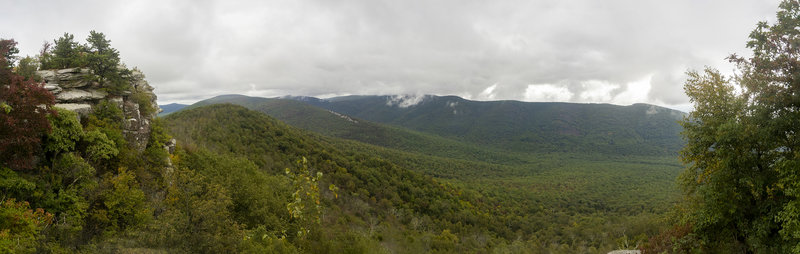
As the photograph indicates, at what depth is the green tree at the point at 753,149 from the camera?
38.8 feet

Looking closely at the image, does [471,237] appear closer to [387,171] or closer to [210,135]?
[387,171]

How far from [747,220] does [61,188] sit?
96.4 feet

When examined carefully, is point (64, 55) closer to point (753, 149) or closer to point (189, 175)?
point (189, 175)

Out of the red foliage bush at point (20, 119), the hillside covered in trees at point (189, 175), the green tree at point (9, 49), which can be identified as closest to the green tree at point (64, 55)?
the hillside covered in trees at point (189, 175)

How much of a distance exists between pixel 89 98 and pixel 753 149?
111 feet

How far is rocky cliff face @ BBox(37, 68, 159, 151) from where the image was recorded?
15.2 meters

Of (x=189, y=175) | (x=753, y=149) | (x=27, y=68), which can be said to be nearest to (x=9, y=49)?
(x=27, y=68)

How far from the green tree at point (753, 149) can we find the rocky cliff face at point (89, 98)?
98.7ft

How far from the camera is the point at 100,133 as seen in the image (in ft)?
46.3

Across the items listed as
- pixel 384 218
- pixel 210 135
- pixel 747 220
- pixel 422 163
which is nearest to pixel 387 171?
pixel 384 218

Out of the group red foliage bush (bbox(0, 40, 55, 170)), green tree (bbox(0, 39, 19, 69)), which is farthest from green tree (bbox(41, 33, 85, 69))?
red foliage bush (bbox(0, 40, 55, 170))

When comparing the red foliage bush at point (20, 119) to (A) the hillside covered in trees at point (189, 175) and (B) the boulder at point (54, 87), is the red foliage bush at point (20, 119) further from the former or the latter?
(B) the boulder at point (54, 87)

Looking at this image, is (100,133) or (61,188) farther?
(100,133)

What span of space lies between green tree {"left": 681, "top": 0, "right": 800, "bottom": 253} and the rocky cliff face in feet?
98.7
